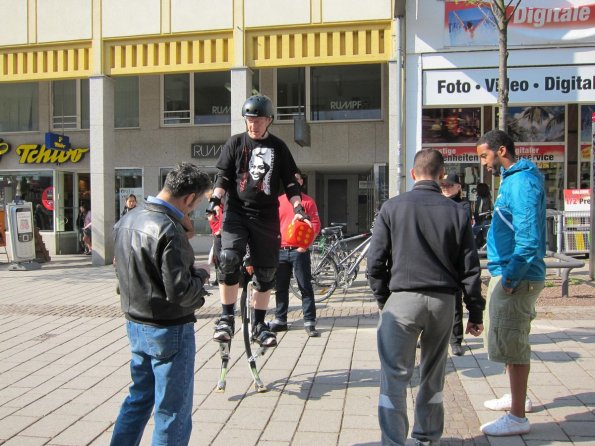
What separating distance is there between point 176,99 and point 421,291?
48.8 feet

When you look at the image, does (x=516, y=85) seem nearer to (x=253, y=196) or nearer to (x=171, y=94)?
(x=253, y=196)

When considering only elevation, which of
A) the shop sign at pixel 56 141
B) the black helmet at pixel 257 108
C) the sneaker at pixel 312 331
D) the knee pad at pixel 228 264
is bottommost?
the sneaker at pixel 312 331

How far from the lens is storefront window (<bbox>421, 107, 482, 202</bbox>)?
566 inches

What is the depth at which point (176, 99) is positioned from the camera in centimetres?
1678

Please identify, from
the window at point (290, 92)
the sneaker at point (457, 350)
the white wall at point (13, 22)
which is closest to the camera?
the sneaker at point (457, 350)

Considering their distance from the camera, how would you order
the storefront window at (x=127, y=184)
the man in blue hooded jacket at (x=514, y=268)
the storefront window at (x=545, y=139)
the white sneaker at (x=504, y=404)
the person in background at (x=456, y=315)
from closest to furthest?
the man in blue hooded jacket at (x=514, y=268)
the white sneaker at (x=504, y=404)
the person in background at (x=456, y=315)
the storefront window at (x=545, y=139)
the storefront window at (x=127, y=184)

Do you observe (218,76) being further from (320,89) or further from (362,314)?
(362,314)

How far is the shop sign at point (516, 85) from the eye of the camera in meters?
10.1

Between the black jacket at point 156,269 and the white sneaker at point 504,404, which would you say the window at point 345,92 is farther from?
the black jacket at point 156,269

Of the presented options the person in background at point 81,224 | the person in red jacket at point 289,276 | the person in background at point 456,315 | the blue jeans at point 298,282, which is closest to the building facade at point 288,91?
the person in background at point 81,224

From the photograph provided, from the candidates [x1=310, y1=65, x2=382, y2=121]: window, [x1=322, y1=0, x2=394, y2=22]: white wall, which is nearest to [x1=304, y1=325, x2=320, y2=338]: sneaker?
[x1=322, y1=0, x2=394, y2=22]: white wall

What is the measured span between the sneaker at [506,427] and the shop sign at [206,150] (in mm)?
13460

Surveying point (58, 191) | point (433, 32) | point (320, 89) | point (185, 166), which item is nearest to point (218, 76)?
point (320, 89)

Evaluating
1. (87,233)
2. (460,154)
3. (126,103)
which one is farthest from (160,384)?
(126,103)
